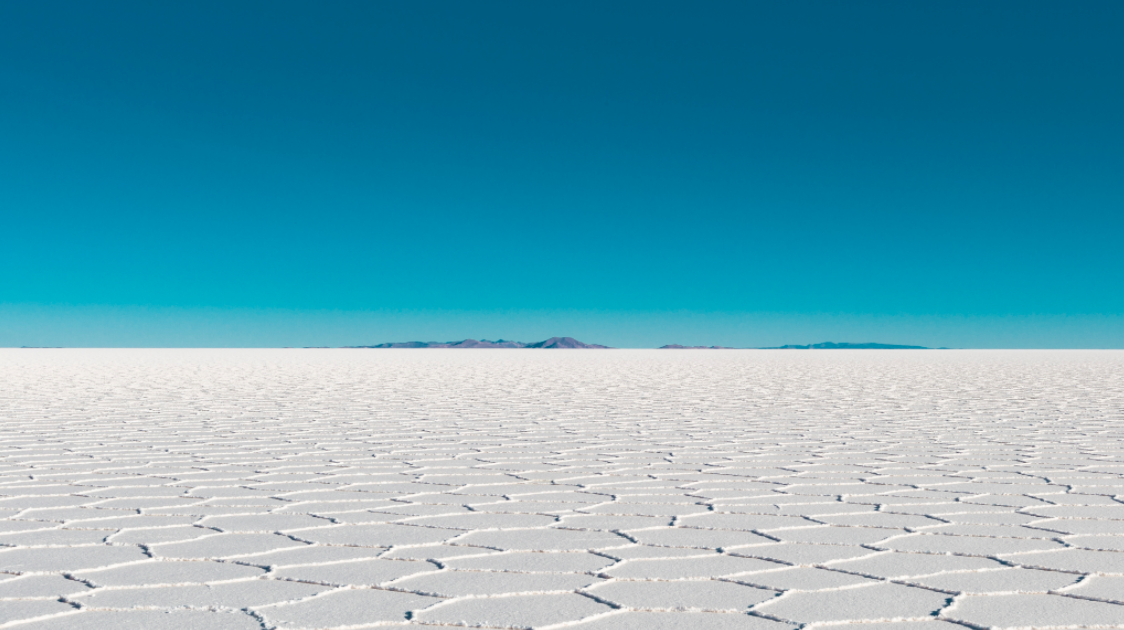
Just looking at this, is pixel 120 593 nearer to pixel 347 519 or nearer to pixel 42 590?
pixel 42 590

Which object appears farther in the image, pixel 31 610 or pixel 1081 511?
pixel 1081 511

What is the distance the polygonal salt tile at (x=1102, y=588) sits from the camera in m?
1.84

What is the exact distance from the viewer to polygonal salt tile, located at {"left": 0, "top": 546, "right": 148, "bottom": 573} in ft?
Result: 6.79

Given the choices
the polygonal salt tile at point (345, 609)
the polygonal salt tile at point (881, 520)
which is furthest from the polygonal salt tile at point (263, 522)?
the polygonal salt tile at point (881, 520)

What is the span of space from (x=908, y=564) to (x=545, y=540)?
91 cm

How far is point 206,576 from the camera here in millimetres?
2010

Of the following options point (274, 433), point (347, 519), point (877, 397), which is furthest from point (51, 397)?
point (877, 397)

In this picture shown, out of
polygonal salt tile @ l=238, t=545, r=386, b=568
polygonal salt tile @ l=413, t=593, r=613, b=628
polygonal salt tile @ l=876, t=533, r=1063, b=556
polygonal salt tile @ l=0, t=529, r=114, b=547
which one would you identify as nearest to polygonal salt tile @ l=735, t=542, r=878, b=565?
polygonal salt tile @ l=876, t=533, r=1063, b=556

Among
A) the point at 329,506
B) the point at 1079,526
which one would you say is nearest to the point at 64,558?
the point at 329,506

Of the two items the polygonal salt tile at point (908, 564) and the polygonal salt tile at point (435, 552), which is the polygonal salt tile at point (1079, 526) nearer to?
the polygonal salt tile at point (908, 564)

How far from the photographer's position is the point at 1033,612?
1761 mm

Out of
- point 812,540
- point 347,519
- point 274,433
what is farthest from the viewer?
point 274,433

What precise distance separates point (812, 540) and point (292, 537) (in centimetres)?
140

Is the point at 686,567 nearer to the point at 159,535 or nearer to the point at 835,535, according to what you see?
the point at 835,535
